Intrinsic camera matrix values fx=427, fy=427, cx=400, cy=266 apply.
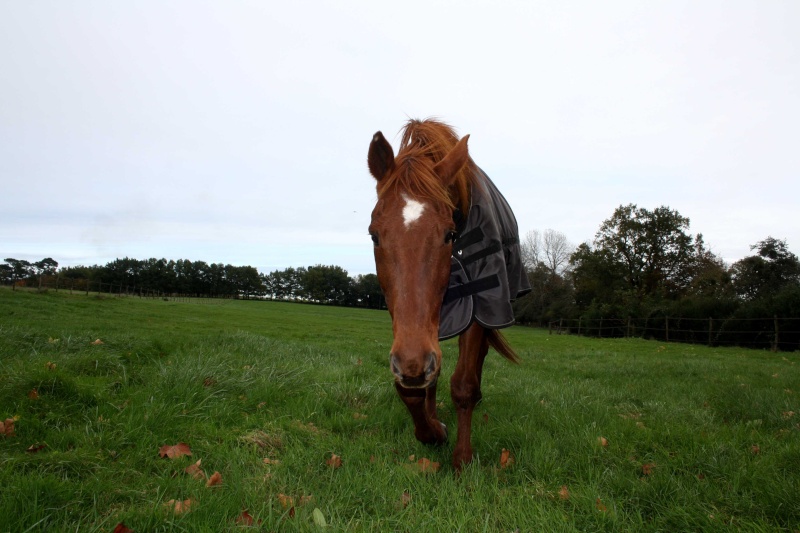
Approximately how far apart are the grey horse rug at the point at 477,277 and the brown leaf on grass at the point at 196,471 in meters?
1.74

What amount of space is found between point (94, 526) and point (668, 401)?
5.60 m

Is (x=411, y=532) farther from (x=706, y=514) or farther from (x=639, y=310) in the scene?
(x=639, y=310)

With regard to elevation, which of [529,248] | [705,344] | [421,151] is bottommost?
[705,344]

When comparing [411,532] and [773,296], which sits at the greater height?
[773,296]

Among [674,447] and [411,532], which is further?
[674,447]

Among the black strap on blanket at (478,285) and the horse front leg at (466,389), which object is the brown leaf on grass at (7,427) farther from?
the black strap on blanket at (478,285)

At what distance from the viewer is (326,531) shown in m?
1.94

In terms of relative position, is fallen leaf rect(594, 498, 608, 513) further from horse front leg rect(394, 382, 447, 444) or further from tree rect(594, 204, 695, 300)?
tree rect(594, 204, 695, 300)

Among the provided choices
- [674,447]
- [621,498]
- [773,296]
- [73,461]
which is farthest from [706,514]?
[773,296]

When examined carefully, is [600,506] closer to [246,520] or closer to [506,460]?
[506,460]

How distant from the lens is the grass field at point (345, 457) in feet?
6.99

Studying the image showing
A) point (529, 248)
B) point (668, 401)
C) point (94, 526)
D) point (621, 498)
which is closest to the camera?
point (94, 526)

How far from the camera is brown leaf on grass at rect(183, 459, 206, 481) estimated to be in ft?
8.21

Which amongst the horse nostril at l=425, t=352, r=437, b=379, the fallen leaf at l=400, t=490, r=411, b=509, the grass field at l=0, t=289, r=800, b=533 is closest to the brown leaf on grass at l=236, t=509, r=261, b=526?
the grass field at l=0, t=289, r=800, b=533
